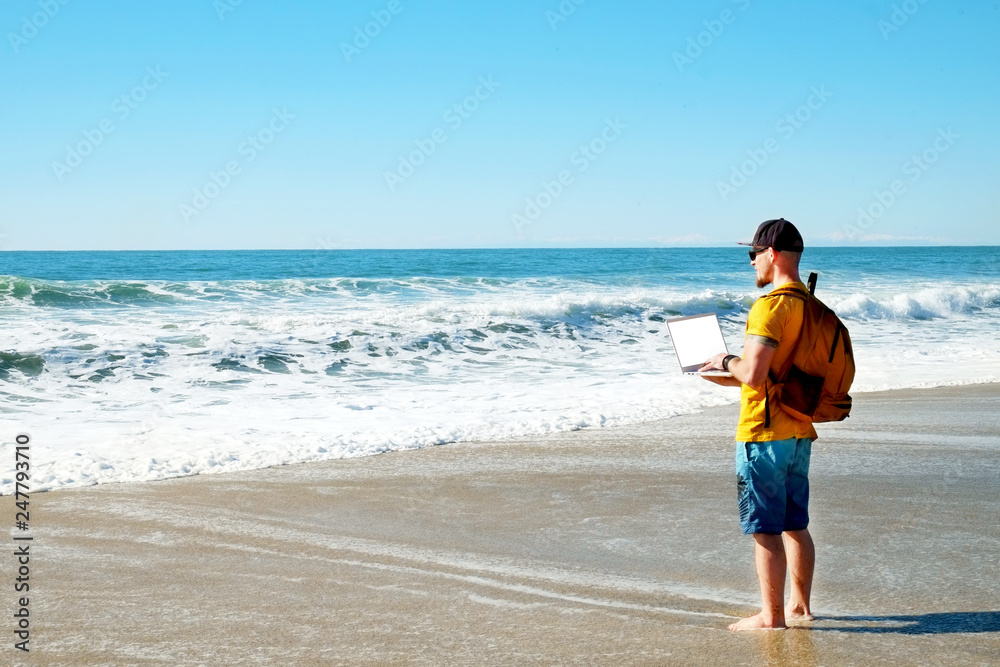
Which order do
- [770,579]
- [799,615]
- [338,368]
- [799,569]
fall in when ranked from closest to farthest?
[770,579]
[799,569]
[799,615]
[338,368]

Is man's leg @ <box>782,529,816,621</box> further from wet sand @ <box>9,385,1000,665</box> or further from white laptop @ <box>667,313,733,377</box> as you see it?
white laptop @ <box>667,313,733,377</box>

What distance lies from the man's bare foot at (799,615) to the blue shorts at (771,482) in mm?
468

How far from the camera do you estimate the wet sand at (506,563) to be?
124 inches

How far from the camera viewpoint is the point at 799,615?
3314mm

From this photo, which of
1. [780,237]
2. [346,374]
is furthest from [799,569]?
Result: [346,374]

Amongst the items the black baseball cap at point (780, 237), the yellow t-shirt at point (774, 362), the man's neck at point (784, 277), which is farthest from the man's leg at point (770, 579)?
the black baseball cap at point (780, 237)

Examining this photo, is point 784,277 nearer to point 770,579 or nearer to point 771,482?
point 771,482

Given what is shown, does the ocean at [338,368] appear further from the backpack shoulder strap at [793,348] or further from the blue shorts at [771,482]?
the backpack shoulder strap at [793,348]

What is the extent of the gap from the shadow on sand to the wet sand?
1 cm

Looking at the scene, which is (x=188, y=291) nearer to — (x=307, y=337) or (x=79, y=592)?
(x=307, y=337)

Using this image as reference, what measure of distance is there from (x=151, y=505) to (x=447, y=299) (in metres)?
18.9

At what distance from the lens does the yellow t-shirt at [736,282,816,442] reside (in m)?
2.81

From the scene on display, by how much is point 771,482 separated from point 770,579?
40 centimetres

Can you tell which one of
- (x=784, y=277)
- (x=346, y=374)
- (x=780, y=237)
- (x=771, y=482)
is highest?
(x=780, y=237)
